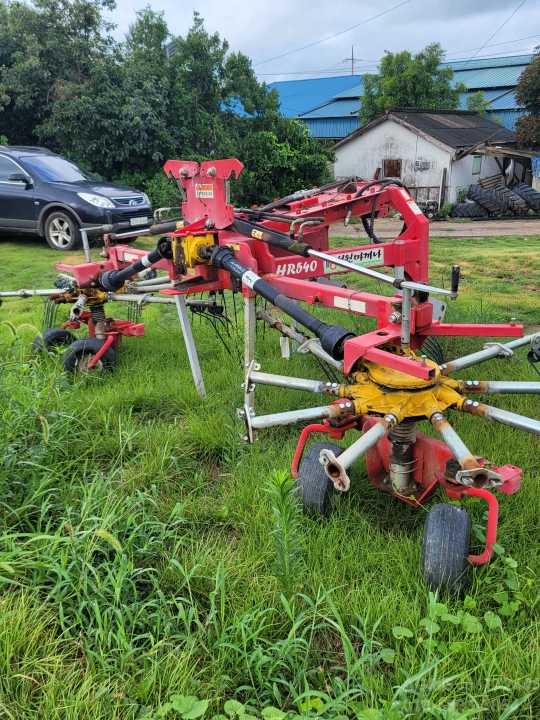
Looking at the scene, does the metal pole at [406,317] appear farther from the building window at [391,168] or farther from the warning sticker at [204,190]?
the building window at [391,168]

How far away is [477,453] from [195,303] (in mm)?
2443

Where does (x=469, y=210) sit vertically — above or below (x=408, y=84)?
below

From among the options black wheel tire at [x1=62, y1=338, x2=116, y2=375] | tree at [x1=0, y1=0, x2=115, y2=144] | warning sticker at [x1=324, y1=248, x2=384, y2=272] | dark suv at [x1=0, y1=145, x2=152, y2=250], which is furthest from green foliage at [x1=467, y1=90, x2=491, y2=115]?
black wheel tire at [x1=62, y1=338, x2=116, y2=375]

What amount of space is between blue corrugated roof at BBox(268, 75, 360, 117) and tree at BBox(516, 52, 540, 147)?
56.1 ft

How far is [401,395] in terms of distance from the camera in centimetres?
262

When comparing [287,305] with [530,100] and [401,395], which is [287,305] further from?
[530,100]

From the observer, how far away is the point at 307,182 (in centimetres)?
2008

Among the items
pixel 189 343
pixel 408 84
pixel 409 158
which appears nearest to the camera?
pixel 189 343

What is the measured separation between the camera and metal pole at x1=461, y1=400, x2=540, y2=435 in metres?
2.43

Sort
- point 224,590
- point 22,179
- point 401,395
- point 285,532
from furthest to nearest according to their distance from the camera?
point 22,179, point 401,395, point 224,590, point 285,532

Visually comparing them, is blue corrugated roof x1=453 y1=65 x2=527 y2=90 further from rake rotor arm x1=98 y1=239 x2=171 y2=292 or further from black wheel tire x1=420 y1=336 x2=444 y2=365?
rake rotor arm x1=98 y1=239 x2=171 y2=292

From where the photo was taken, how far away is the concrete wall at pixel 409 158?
79.1 feet

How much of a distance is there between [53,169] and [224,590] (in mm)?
11216

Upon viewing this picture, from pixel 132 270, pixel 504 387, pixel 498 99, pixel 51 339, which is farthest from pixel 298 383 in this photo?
pixel 498 99
